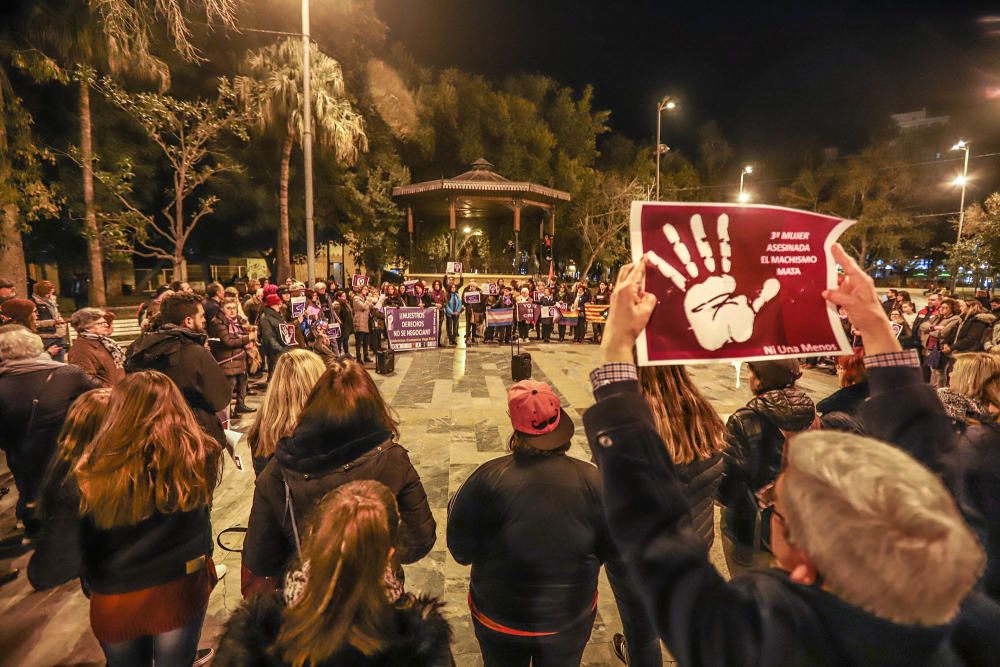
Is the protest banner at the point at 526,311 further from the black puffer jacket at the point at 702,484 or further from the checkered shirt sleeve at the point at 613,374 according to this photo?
the checkered shirt sleeve at the point at 613,374

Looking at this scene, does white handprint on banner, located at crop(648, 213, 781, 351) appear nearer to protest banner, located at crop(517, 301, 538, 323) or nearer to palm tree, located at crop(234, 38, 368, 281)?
protest banner, located at crop(517, 301, 538, 323)

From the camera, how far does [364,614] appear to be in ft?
4.70

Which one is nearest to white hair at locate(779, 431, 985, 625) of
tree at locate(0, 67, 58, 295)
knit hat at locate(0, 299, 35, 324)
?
knit hat at locate(0, 299, 35, 324)

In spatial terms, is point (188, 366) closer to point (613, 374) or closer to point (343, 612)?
point (343, 612)

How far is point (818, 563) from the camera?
3.03 ft

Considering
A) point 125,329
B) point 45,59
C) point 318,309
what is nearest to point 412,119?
point 125,329

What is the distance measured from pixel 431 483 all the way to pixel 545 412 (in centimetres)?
372

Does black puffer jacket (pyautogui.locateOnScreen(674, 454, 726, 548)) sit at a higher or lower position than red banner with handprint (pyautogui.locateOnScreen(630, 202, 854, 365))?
lower

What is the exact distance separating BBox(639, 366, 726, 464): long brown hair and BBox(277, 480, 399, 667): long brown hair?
1.34 meters

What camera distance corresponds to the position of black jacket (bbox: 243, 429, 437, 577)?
217cm

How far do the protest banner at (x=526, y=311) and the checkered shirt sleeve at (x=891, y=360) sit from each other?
13.6 meters

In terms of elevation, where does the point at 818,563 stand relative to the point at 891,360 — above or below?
below

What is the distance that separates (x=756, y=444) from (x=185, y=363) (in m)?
4.25

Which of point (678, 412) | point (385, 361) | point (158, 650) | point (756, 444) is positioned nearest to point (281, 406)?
point (158, 650)
